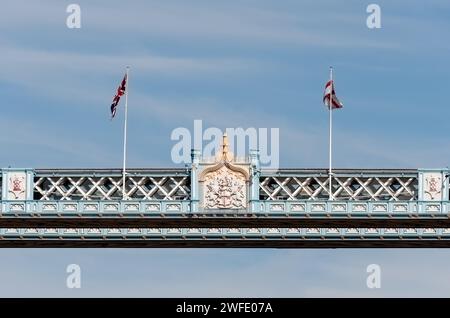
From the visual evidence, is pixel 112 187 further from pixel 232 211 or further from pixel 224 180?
pixel 232 211

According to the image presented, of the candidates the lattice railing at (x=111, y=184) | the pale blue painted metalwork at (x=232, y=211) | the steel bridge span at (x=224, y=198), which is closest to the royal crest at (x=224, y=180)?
the steel bridge span at (x=224, y=198)

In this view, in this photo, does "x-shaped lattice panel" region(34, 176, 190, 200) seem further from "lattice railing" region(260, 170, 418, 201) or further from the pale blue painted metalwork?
"lattice railing" region(260, 170, 418, 201)

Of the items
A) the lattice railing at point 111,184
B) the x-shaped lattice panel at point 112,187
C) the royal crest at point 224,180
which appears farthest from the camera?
the x-shaped lattice panel at point 112,187

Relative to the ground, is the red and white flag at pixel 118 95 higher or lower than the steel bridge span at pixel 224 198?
higher

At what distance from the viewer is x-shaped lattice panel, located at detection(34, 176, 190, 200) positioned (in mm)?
175375

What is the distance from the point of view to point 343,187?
17475cm

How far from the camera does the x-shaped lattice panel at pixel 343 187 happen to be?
174 meters

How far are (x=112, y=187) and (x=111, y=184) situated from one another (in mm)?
667

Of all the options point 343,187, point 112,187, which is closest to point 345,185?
point 343,187

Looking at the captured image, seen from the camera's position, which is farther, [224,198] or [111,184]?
[111,184]

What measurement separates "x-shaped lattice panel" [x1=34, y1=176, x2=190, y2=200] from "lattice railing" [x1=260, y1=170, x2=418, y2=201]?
20.4ft

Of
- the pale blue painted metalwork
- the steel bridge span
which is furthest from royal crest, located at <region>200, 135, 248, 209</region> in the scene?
the pale blue painted metalwork

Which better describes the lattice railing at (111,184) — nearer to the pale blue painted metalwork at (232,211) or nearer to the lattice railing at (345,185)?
the pale blue painted metalwork at (232,211)
